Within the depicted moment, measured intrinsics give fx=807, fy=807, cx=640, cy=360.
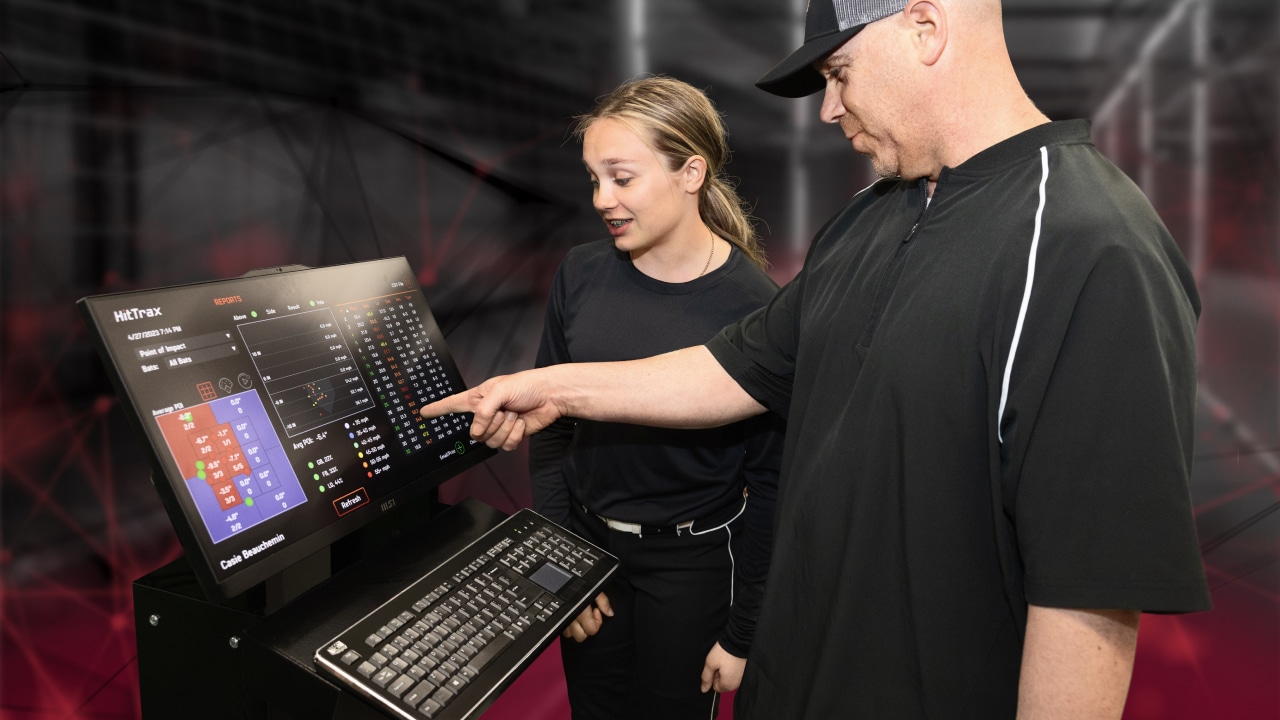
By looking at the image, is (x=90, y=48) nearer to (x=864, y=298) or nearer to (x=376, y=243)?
(x=376, y=243)

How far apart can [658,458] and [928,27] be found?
889 mm

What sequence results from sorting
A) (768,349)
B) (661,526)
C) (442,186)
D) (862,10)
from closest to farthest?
(862,10) < (768,349) < (661,526) < (442,186)

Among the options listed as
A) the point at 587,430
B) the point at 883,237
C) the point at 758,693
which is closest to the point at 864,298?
the point at 883,237

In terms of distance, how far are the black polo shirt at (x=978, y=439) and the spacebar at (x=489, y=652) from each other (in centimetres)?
37

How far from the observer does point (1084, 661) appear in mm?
767

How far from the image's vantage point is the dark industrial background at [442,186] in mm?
1776

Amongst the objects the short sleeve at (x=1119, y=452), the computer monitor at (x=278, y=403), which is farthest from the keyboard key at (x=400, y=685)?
the short sleeve at (x=1119, y=452)

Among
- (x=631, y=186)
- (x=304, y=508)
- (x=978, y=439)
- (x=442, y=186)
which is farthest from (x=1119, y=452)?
(x=442, y=186)

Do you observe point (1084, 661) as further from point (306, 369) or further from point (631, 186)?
point (631, 186)

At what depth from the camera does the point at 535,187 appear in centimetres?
260

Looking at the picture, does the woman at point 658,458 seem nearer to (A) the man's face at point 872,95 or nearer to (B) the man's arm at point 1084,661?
(A) the man's face at point 872,95

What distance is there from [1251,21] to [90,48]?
2.82m

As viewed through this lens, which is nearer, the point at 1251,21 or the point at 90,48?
the point at 90,48

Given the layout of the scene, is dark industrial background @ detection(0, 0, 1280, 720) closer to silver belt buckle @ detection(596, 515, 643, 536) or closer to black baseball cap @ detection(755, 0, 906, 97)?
silver belt buckle @ detection(596, 515, 643, 536)
